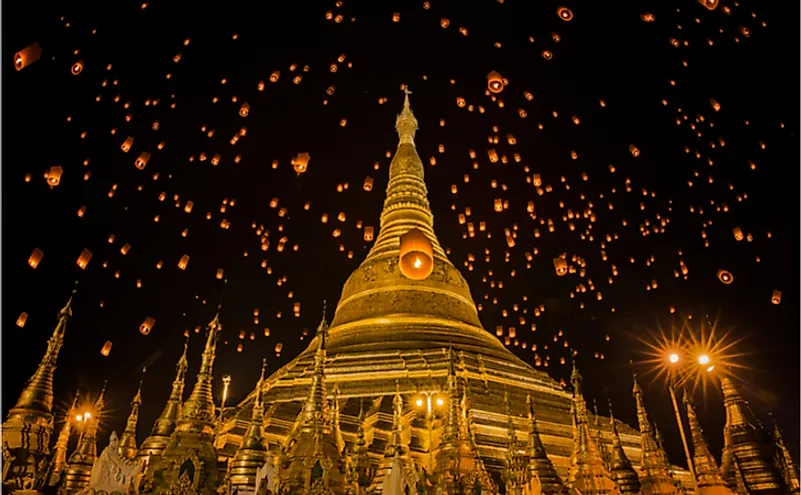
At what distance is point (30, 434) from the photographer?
1070 cm

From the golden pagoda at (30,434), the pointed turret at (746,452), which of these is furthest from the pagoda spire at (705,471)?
→ the golden pagoda at (30,434)

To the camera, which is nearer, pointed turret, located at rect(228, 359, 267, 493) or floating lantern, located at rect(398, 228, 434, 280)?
pointed turret, located at rect(228, 359, 267, 493)

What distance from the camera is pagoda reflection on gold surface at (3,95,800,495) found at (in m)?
11.1

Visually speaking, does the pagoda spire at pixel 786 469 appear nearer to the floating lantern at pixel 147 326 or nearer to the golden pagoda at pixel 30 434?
the golden pagoda at pixel 30 434

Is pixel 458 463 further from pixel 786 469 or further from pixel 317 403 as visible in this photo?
pixel 786 469

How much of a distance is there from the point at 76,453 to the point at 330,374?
11.6m

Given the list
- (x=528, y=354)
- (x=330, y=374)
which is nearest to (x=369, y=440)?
(x=330, y=374)

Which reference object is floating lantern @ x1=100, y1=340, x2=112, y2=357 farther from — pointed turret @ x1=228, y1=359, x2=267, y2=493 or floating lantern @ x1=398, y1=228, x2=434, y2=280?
floating lantern @ x1=398, y1=228, x2=434, y2=280

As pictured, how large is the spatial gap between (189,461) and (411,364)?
14.0 meters

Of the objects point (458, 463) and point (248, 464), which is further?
point (458, 463)

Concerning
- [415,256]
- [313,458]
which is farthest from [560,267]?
[313,458]

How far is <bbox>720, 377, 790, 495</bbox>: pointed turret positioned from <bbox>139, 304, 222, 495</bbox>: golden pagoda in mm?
11923

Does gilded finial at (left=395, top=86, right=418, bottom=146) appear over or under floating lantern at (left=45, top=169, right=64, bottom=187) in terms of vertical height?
over

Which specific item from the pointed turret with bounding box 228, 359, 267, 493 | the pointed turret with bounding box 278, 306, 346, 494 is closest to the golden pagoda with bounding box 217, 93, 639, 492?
the pointed turret with bounding box 278, 306, 346, 494
